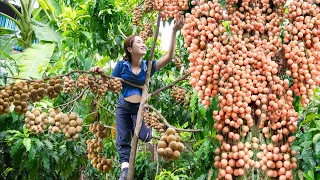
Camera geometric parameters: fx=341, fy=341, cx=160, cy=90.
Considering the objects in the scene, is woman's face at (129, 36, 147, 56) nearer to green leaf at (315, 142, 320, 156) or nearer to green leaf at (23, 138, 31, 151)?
green leaf at (23, 138, 31, 151)

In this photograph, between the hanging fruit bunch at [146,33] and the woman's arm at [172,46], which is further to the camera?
the hanging fruit bunch at [146,33]

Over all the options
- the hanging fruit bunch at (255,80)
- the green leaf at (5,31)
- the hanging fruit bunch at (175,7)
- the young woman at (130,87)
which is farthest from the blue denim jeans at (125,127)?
the green leaf at (5,31)

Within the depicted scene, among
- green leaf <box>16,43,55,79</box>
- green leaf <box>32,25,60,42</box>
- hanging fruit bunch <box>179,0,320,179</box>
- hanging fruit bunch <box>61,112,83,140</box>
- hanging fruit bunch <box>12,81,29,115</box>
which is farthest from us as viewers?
green leaf <box>32,25,60,42</box>

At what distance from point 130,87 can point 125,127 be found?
331 mm

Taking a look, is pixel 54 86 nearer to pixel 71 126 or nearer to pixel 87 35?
pixel 71 126

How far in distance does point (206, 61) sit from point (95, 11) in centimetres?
209

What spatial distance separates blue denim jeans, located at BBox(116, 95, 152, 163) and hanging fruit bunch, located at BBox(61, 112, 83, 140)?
0.73 metres

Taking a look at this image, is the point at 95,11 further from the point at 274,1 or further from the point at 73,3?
the point at 274,1

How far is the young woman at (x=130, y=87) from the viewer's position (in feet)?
8.55

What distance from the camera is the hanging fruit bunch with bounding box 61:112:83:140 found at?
6.52ft

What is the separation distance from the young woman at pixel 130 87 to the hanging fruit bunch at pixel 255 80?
42.8 inches

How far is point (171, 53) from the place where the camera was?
2.52 meters

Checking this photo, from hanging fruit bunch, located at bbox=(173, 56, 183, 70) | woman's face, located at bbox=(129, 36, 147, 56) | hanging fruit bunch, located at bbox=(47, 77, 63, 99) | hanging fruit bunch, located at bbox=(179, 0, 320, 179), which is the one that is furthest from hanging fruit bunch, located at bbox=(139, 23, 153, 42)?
hanging fruit bunch, located at bbox=(179, 0, 320, 179)

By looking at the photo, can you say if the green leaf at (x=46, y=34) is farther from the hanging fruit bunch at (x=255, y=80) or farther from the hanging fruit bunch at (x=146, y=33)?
the hanging fruit bunch at (x=255, y=80)
